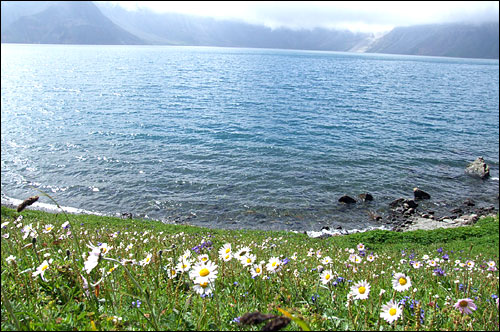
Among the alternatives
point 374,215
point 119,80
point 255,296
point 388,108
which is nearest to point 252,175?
point 374,215

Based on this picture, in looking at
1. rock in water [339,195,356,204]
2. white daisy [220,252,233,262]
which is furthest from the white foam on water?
white daisy [220,252,233,262]

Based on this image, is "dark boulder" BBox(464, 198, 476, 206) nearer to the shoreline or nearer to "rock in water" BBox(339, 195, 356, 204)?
the shoreline

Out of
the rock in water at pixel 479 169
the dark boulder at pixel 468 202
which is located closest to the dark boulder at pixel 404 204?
the dark boulder at pixel 468 202

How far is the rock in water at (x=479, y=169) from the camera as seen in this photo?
29.7 metres

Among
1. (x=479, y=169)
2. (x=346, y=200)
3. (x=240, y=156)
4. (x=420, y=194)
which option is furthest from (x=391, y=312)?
(x=479, y=169)

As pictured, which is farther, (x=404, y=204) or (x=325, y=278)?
(x=404, y=204)

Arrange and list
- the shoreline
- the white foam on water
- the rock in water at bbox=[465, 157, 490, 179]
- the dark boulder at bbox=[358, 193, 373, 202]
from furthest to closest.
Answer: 1. the rock in water at bbox=[465, 157, 490, 179]
2. the dark boulder at bbox=[358, 193, 373, 202]
3. the white foam on water
4. the shoreline

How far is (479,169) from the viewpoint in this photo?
29953 mm

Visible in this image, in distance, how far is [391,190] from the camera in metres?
26.8

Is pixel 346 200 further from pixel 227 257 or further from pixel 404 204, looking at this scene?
pixel 227 257

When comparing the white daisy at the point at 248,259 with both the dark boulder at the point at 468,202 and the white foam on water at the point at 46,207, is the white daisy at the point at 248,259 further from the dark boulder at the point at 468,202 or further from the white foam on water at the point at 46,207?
the dark boulder at the point at 468,202

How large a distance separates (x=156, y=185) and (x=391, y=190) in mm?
19778

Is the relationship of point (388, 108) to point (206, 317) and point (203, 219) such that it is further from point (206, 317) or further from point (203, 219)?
point (206, 317)

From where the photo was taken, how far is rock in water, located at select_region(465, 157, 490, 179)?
1171 inches
